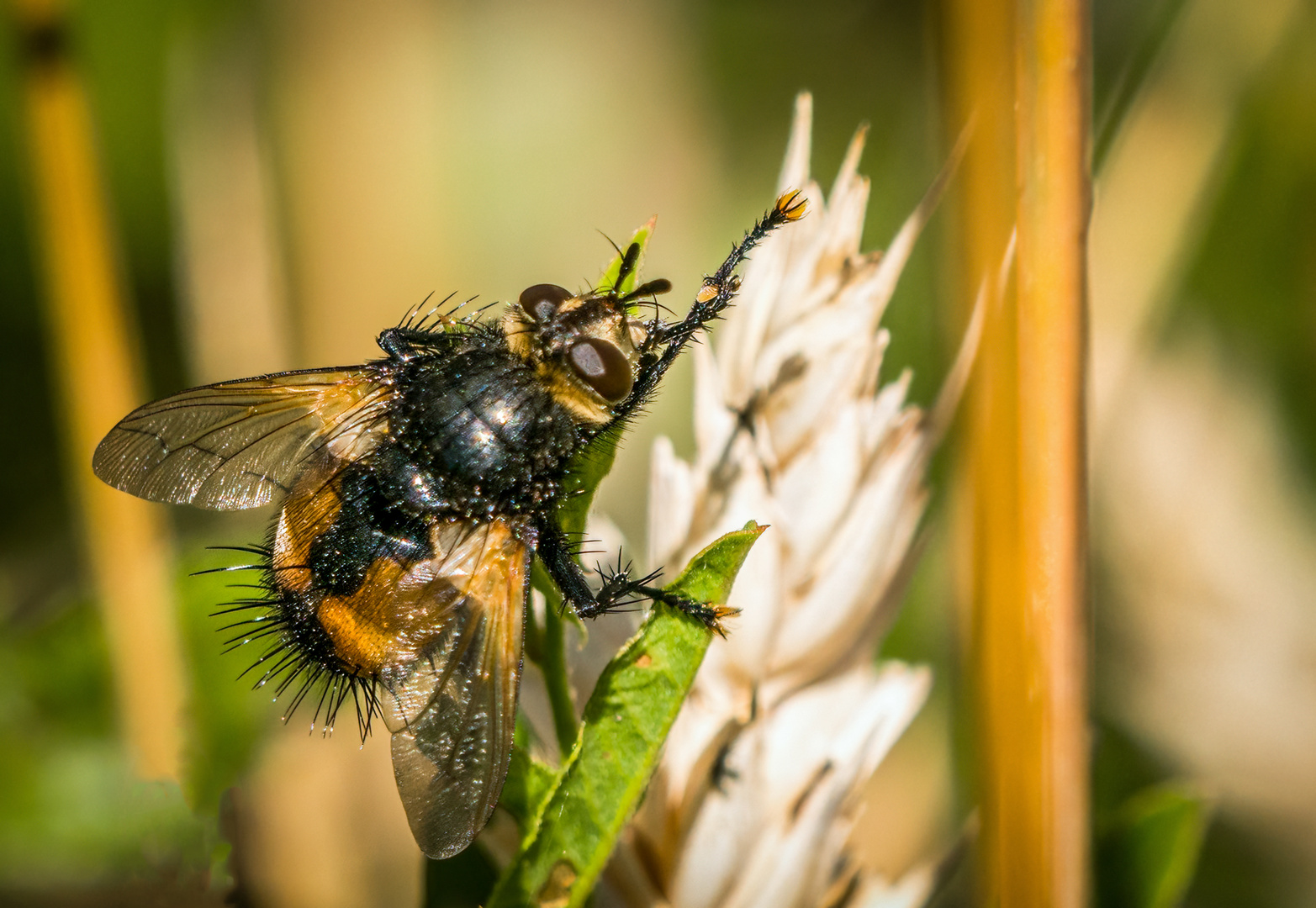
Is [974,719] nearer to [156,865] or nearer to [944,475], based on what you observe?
[944,475]

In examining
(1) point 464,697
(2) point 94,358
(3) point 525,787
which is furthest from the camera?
(2) point 94,358

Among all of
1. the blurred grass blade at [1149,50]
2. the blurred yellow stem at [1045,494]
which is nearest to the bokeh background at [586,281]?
the blurred grass blade at [1149,50]

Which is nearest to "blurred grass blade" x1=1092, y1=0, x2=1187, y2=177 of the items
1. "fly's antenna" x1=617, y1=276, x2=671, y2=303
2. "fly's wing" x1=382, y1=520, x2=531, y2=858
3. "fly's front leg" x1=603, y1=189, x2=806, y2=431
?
"fly's front leg" x1=603, y1=189, x2=806, y2=431

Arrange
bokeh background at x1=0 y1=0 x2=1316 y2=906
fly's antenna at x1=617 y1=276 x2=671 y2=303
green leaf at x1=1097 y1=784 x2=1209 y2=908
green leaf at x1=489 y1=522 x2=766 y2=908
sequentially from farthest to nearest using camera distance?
bokeh background at x1=0 y1=0 x2=1316 y2=906
fly's antenna at x1=617 y1=276 x2=671 y2=303
green leaf at x1=1097 y1=784 x2=1209 y2=908
green leaf at x1=489 y1=522 x2=766 y2=908

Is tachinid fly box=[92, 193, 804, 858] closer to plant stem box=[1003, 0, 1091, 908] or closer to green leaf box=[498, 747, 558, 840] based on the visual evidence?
green leaf box=[498, 747, 558, 840]

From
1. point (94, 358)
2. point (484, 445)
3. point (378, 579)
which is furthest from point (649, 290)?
point (94, 358)

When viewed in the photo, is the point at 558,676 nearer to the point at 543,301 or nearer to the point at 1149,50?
the point at 543,301

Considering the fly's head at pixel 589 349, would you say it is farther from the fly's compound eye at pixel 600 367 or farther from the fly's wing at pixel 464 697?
the fly's wing at pixel 464 697
